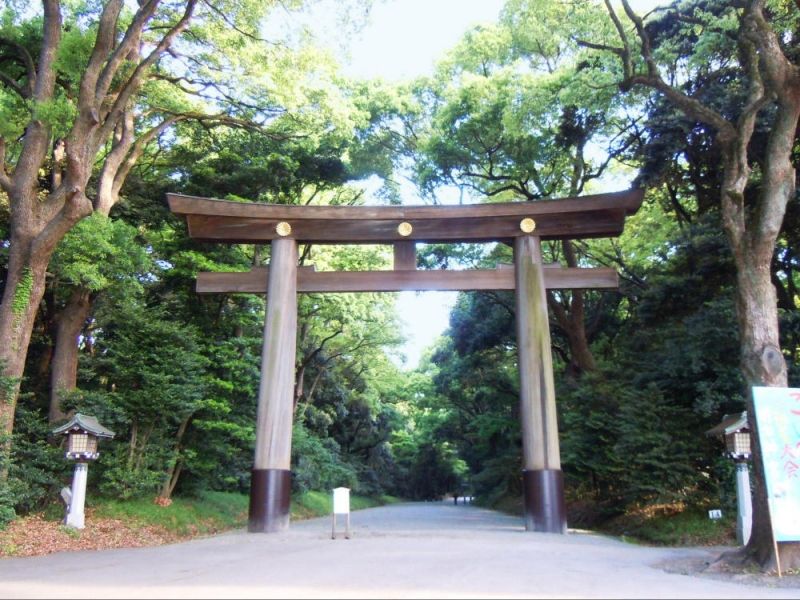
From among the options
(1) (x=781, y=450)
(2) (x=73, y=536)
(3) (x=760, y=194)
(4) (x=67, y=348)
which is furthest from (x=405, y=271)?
(4) (x=67, y=348)

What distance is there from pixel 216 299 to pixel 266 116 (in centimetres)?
517

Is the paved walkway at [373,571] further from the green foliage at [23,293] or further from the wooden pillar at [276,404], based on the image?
the green foliage at [23,293]

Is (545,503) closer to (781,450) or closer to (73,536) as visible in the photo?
(781,450)

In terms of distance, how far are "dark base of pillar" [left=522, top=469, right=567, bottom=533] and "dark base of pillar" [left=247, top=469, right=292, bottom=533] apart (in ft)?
13.5

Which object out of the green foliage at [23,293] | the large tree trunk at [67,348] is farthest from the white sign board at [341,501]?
the large tree trunk at [67,348]

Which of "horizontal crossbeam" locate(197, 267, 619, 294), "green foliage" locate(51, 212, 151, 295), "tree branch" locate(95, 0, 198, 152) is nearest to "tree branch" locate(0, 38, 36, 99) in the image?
"tree branch" locate(95, 0, 198, 152)

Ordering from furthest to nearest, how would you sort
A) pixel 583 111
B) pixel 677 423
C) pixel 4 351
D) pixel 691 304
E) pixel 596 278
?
pixel 583 111, pixel 691 304, pixel 677 423, pixel 596 278, pixel 4 351

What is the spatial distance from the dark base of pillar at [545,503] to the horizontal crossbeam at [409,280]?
11.4ft

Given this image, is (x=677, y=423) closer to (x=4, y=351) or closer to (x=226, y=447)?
(x=226, y=447)

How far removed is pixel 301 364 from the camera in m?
23.5

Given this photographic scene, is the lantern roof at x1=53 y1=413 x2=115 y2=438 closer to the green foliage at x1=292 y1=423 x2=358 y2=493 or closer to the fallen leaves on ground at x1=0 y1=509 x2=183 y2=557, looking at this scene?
the fallen leaves on ground at x1=0 y1=509 x2=183 y2=557

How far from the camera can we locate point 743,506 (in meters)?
9.52

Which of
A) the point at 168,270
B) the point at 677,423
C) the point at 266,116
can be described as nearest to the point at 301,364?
the point at 168,270

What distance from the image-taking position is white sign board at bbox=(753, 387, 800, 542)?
21.0ft
